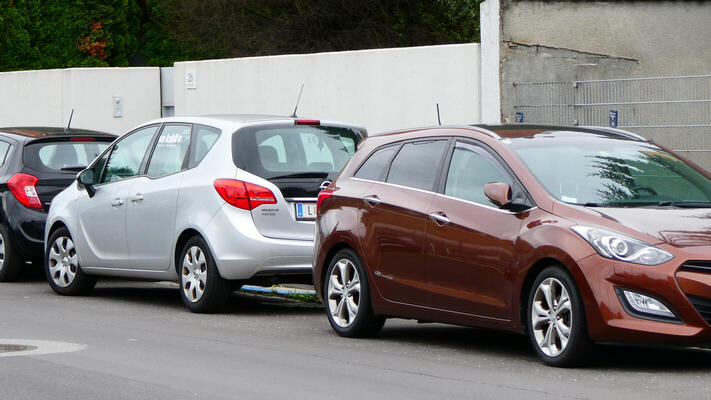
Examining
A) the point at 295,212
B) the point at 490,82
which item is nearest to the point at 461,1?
the point at 490,82

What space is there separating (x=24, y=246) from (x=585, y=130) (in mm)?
7425

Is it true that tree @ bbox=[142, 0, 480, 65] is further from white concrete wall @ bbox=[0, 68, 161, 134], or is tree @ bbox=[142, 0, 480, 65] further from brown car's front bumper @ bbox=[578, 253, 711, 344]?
brown car's front bumper @ bbox=[578, 253, 711, 344]

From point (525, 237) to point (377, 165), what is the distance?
6.93 feet

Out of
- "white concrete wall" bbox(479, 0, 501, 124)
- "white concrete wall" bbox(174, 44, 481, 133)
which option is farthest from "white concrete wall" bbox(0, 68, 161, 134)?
"white concrete wall" bbox(479, 0, 501, 124)

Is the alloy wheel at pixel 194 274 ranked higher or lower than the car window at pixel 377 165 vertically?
lower

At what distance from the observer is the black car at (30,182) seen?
48.9 feet

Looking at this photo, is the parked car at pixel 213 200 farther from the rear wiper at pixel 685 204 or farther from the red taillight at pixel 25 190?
the rear wiper at pixel 685 204

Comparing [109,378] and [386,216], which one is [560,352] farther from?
[109,378]

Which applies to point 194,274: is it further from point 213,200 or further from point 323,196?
point 323,196

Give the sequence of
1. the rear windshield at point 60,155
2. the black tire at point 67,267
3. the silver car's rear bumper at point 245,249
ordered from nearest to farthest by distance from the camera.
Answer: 1. the silver car's rear bumper at point 245,249
2. the black tire at point 67,267
3. the rear windshield at point 60,155

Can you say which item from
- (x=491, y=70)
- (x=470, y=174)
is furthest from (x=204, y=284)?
(x=491, y=70)

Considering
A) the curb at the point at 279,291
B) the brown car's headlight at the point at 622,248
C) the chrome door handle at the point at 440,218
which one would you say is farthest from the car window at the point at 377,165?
the curb at the point at 279,291

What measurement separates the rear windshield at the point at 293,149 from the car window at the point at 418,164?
71.2 inches

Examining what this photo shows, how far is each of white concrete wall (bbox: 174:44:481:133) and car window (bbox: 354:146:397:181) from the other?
787 centimetres
